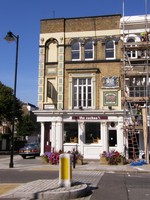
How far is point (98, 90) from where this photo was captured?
85.7 feet

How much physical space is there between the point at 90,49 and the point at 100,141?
26.3ft

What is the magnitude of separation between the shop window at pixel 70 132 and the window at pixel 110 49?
654cm

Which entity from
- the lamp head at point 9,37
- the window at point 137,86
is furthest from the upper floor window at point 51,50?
the lamp head at point 9,37

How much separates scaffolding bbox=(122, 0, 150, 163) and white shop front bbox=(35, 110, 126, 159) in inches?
35.1

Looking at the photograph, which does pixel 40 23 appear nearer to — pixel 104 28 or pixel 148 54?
pixel 104 28

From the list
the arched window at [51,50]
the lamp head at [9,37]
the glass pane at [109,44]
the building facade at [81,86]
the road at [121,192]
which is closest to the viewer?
the road at [121,192]

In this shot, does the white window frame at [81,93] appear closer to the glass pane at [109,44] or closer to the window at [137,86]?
the glass pane at [109,44]

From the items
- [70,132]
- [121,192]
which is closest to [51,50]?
[70,132]

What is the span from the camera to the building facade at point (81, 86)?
1013 inches

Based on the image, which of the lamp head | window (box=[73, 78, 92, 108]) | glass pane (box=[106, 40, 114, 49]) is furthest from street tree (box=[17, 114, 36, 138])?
the lamp head

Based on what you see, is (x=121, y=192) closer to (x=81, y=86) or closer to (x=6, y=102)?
(x=81, y=86)

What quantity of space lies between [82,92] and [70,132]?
3585 millimetres

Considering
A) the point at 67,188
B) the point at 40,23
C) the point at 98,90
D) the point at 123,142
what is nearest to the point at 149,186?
the point at 67,188

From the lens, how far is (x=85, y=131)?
86.4ft
